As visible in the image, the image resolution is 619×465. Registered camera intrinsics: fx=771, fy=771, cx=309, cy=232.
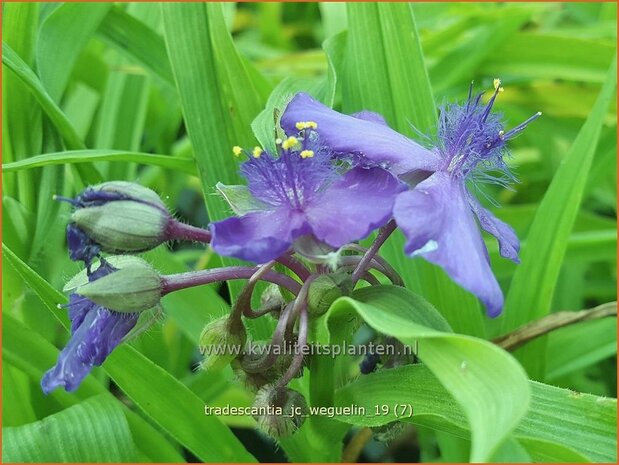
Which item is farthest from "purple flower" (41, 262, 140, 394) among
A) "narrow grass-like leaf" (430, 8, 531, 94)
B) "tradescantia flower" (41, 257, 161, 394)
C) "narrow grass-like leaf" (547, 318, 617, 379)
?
"narrow grass-like leaf" (430, 8, 531, 94)

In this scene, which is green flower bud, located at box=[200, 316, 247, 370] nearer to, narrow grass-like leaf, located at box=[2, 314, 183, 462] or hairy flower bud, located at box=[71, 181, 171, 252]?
hairy flower bud, located at box=[71, 181, 171, 252]

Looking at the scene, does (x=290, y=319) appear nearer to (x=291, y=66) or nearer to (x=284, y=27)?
(x=291, y=66)

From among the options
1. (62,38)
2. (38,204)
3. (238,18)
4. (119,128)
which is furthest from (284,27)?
(38,204)

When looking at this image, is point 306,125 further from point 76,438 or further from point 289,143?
point 76,438

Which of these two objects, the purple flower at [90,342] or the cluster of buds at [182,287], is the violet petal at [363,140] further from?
the purple flower at [90,342]

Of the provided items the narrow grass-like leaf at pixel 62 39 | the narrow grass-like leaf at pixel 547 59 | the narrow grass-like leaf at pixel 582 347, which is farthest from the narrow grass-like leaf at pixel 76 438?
the narrow grass-like leaf at pixel 547 59

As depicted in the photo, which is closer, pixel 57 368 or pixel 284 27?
pixel 57 368

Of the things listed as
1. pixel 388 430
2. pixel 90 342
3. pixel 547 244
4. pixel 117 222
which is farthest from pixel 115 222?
pixel 547 244
